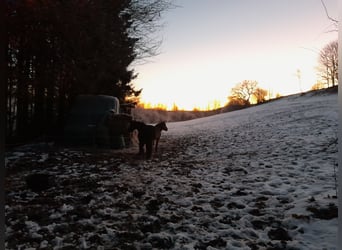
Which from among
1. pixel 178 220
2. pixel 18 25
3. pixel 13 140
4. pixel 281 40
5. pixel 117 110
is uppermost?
pixel 18 25

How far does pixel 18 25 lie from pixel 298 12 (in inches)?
182

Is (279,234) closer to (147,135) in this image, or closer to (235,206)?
(235,206)

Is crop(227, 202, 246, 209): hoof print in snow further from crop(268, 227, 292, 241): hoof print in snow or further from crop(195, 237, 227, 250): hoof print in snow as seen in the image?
crop(195, 237, 227, 250): hoof print in snow

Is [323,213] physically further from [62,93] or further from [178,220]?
[62,93]

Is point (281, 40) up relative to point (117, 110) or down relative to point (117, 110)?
up

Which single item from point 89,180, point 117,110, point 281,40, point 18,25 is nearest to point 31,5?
point 18,25

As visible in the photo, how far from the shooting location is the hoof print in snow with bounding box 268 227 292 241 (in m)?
3.24

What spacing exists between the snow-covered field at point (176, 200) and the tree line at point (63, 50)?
1.72 meters

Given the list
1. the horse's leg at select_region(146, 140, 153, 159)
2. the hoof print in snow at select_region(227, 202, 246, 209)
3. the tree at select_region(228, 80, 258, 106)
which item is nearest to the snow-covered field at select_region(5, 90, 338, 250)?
the hoof print in snow at select_region(227, 202, 246, 209)

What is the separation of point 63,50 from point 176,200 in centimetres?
431

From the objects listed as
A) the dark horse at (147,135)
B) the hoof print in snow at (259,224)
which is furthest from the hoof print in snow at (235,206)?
the dark horse at (147,135)

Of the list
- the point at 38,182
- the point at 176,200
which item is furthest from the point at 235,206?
the point at 38,182

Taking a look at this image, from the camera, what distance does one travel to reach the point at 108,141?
9219 millimetres

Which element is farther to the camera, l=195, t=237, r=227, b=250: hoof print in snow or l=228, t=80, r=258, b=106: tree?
l=228, t=80, r=258, b=106: tree
